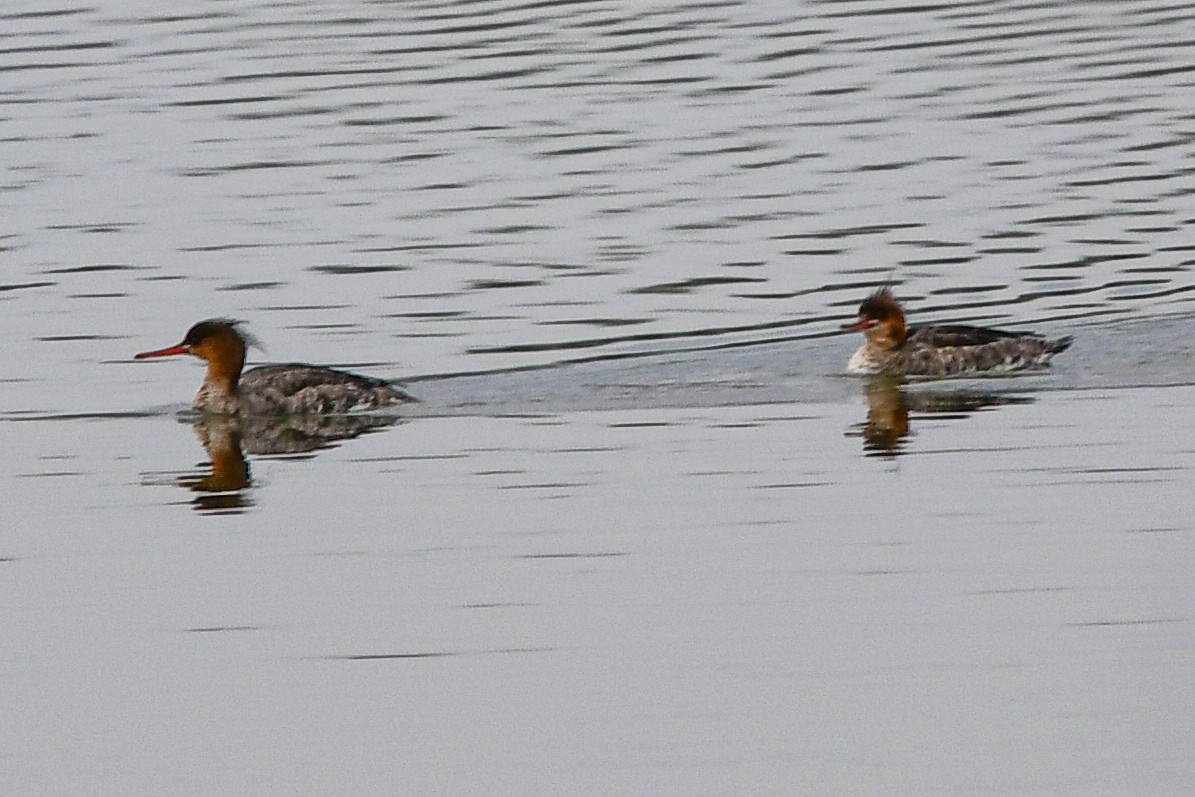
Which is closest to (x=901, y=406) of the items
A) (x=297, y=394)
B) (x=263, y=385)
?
(x=297, y=394)

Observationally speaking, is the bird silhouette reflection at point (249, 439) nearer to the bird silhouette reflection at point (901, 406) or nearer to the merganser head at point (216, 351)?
the merganser head at point (216, 351)

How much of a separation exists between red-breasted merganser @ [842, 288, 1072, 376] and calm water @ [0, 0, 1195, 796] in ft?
0.70

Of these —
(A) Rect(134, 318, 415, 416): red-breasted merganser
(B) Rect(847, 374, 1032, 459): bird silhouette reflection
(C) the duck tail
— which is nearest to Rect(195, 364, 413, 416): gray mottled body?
(A) Rect(134, 318, 415, 416): red-breasted merganser

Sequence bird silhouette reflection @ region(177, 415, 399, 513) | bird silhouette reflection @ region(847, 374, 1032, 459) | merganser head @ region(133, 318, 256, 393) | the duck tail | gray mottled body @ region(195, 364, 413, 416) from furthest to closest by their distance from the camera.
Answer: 1. the duck tail
2. merganser head @ region(133, 318, 256, 393)
3. gray mottled body @ region(195, 364, 413, 416)
4. bird silhouette reflection @ region(847, 374, 1032, 459)
5. bird silhouette reflection @ region(177, 415, 399, 513)

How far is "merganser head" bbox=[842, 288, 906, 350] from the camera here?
58.4ft

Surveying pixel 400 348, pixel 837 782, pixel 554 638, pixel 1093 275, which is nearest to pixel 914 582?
pixel 554 638

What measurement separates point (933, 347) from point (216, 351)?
4.34 m

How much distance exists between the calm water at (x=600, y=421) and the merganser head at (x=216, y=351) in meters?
0.45

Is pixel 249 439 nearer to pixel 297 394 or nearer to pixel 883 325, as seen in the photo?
pixel 297 394

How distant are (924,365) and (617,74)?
13.4 meters

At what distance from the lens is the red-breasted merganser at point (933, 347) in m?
17.2

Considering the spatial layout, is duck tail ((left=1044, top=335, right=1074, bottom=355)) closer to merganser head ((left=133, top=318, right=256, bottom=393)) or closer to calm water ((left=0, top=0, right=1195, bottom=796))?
calm water ((left=0, top=0, right=1195, bottom=796))

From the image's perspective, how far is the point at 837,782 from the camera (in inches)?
359

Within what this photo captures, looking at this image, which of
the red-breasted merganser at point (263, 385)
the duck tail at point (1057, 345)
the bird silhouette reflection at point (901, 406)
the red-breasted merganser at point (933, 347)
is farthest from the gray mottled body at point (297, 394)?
the duck tail at point (1057, 345)
